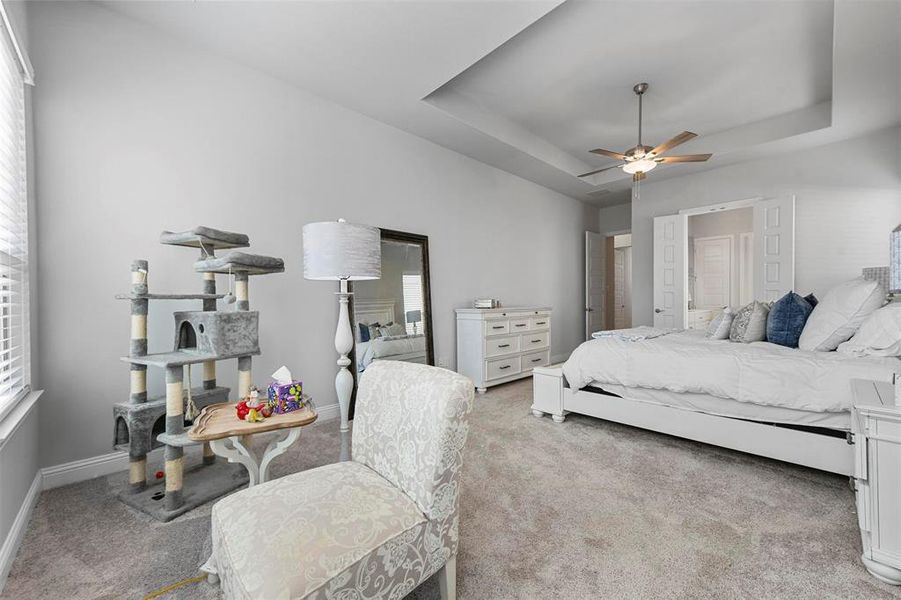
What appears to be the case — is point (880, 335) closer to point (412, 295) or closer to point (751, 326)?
point (751, 326)

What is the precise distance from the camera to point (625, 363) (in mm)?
2764

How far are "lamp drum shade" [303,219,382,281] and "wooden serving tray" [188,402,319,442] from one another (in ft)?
2.16

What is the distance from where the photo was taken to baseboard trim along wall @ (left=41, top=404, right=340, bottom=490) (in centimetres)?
205

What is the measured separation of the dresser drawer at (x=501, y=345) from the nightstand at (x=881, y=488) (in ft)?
9.50

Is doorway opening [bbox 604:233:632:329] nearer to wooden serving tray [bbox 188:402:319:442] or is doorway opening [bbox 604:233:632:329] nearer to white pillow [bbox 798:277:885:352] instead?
white pillow [bbox 798:277:885:352]

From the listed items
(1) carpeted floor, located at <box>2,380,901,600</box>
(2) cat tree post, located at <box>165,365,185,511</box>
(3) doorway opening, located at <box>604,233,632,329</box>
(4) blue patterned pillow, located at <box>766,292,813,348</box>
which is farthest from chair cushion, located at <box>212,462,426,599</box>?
(3) doorway opening, located at <box>604,233,632,329</box>

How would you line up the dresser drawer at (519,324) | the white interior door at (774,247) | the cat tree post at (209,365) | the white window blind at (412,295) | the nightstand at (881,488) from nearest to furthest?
1. the nightstand at (881,488)
2. the cat tree post at (209,365)
3. the white window blind at (412,295)
4. the white interior door at (774,247)
5. the dresser drawer at (519,324)

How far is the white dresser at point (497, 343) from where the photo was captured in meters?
4.07

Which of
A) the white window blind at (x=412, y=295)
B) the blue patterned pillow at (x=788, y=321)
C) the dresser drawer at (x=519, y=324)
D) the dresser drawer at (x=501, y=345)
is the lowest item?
the dresser drawer at (x=501, y=345)

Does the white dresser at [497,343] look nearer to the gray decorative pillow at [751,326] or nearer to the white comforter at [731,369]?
the white comforter at [731,369]

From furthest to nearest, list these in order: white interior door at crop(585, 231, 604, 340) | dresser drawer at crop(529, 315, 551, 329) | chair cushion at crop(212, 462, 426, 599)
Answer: white interior door at crop(585, 231, 604, 340) → dresser drawer at crop(529, 315, 551, 329) → chair cushion at crop(212, 462, 426, 599)

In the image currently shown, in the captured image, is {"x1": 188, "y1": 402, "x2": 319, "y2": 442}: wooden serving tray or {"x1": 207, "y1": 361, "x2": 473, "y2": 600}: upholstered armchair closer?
{"x1": 207, "y1": 361, "x2": 473, "y2": 600}: upholstered armchair

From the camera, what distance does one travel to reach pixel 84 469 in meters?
2.14

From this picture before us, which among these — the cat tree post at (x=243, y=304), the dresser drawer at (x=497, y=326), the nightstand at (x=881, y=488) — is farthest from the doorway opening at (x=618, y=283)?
the cat tree post at (x=243, y=304)
